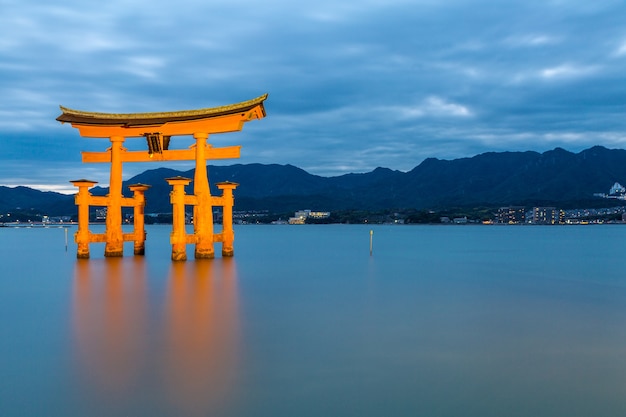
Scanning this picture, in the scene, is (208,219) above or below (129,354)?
above

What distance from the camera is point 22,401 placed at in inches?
311

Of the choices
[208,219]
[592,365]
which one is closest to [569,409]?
[592,365]

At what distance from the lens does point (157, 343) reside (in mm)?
11562

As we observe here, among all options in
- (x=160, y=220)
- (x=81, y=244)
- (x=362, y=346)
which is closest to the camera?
(x=362, y=346)

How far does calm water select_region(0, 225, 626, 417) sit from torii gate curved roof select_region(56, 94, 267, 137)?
25.0 feet

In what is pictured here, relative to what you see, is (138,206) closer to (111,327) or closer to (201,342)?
(111,327)

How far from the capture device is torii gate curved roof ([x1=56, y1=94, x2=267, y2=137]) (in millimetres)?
24609

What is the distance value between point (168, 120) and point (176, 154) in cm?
210

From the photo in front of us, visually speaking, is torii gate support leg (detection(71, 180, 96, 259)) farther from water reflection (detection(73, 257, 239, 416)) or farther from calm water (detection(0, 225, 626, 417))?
water reflection (detection(73, 257, 239, 416))

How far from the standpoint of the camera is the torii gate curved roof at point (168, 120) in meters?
24.6

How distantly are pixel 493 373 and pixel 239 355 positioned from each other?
4.92 m

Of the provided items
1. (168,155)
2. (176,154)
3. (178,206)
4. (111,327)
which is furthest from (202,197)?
(111,327)

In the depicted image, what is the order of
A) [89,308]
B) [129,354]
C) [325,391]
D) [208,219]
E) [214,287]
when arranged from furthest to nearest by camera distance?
[208,219]
[214,287]
[89,308]
[129,354]
[325,391]

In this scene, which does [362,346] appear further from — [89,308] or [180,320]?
[89,308]
